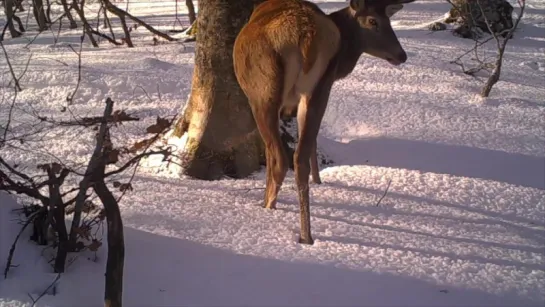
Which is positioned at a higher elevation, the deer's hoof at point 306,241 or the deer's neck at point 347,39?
the deer's neck at point 347,39

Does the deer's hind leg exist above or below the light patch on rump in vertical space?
below

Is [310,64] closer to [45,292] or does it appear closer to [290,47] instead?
[290,47]

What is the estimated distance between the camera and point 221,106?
5129 mm

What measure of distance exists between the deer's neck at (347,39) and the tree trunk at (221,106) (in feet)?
3.62

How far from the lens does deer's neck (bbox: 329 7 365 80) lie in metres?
4.21

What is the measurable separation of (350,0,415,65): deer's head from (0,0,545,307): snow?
38.4 inches

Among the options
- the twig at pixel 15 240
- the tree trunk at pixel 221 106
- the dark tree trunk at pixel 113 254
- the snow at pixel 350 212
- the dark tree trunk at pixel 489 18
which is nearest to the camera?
the dark tree trunk at pixel 113 254

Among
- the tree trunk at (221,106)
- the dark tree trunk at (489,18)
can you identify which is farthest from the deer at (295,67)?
the dark tree trunk at (489,18)

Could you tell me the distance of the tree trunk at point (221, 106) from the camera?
5.09 meters

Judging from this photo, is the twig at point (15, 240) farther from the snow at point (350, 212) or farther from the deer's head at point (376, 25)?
the deer's head at point (376, 25)

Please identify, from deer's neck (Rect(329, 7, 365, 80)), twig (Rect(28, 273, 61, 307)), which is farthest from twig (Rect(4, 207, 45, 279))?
deer's neck (Rect(329, 7, 365, 80))

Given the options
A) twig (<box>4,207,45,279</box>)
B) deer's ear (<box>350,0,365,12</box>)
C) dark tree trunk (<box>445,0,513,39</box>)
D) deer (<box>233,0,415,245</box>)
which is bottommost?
dark tree trunk (<box>445,0,513,39</box>)

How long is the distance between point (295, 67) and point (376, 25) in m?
0.88

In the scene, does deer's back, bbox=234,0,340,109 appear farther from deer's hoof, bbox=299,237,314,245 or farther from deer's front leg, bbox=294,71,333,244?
deer's hoof, bbox=299,237,314,245
